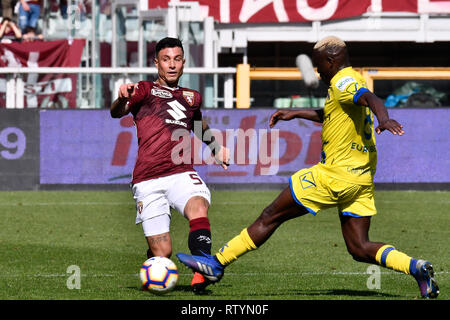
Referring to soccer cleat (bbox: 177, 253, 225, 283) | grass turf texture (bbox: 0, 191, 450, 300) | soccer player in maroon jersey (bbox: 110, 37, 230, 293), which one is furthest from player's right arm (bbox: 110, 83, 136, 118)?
grass turf texture (bbox: 0, 191, 450, 300)

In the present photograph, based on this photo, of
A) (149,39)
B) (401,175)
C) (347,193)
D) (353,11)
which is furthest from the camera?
(353,11)

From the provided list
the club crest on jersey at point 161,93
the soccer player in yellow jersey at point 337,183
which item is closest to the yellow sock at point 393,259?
the soccer player in yellow jersey at point 337,183

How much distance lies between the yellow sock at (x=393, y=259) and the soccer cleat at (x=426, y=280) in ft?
0.37

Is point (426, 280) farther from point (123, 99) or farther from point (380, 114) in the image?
point (123, 99)

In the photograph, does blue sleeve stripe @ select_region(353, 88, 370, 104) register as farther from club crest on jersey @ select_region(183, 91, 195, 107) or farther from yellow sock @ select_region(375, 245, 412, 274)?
club crest on jersey @ select_region(183, 91, 195, 107)

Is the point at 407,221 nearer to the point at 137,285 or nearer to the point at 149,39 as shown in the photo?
the point at 137,285

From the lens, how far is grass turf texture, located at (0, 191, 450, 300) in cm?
780

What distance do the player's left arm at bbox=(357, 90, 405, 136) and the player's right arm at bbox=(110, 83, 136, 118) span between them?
5.75 feet

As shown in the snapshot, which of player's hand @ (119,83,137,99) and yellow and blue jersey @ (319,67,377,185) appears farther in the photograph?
player's hand @ (119,83,137,99)

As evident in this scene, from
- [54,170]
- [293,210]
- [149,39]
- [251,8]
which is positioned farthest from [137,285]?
[251,8]

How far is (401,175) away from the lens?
759 inches

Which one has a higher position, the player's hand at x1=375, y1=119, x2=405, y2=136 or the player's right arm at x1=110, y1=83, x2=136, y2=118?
the player's right arm at x1=110, y1=83, x2=136, y2=118

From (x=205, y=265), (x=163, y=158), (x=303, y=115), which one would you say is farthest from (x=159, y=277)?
(x=303, y=115)

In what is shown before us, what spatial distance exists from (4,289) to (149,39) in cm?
1754
